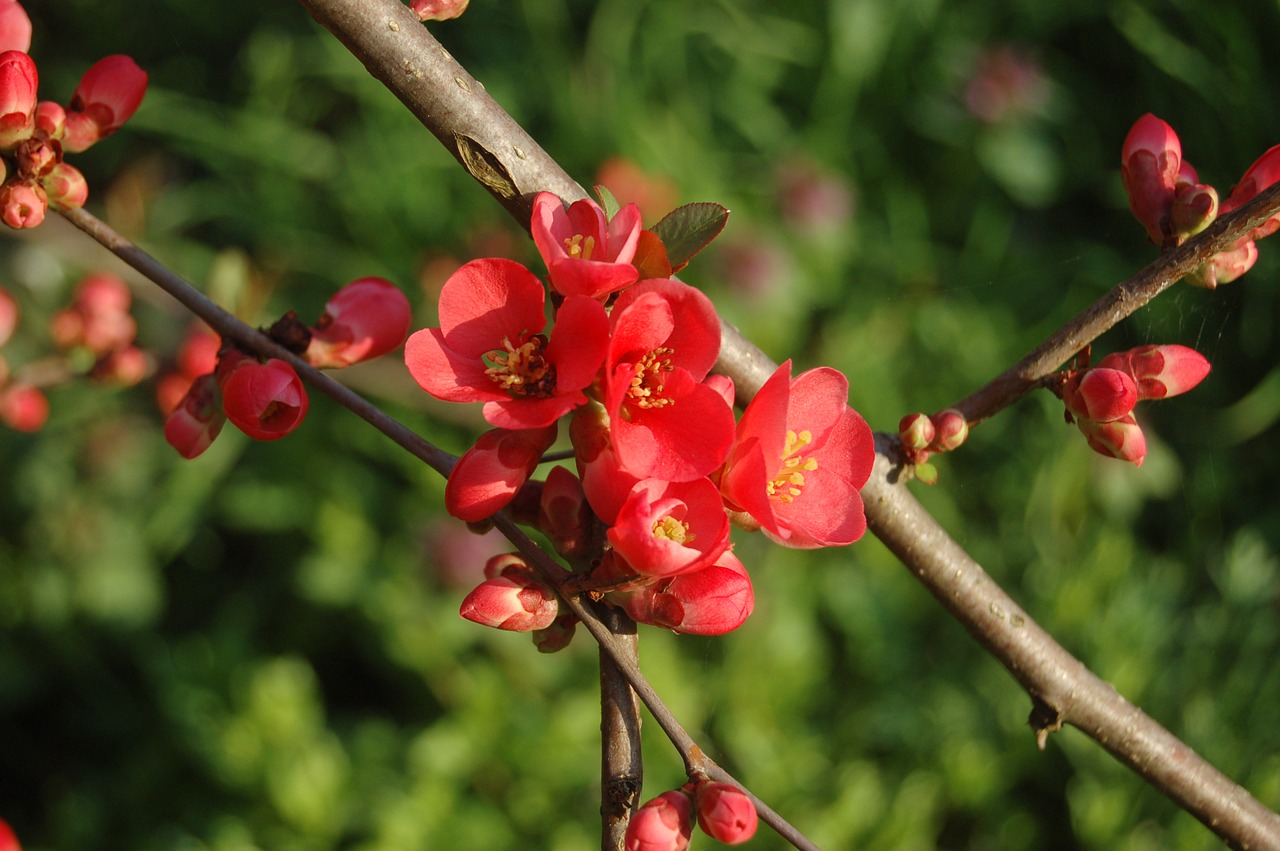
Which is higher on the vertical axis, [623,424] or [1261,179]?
[1261,179]

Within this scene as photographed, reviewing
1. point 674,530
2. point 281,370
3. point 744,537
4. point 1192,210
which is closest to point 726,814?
point 674,530

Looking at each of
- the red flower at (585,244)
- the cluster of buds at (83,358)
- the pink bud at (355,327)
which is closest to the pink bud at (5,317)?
the cluster of buds at (83,358)

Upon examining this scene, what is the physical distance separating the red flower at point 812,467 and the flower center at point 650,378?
0.06 metres

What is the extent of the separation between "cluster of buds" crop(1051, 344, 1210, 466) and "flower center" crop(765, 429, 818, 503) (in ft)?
0.61

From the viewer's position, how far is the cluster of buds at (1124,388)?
641mm

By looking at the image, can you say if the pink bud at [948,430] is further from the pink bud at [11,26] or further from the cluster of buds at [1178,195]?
the pink bud at [11,26]

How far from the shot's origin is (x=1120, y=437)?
26.0 inches

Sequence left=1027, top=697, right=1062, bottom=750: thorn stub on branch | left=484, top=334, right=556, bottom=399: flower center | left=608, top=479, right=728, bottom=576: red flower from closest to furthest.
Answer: left=608, top=479, right=728, bottom=576: red flower → left=484, top=334, right=556, bottom=399: flower center → left=1027, top=697, right=1062, bottom=750: thorn stub on branch

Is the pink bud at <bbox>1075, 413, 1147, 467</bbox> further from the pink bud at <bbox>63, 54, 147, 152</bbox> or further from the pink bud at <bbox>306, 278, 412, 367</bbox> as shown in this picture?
the pink bud at <bbox>63, 54, 147, 152</bbox>

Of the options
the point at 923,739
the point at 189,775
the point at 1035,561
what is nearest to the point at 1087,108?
the point at 1035,561

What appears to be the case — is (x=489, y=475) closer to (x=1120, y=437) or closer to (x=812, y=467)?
(x=812, y=467)

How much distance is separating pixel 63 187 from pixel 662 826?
0.57m

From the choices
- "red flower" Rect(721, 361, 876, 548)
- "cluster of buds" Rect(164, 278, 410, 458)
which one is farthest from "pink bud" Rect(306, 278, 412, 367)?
"red flower" Rect(721, 361, 876, 548)

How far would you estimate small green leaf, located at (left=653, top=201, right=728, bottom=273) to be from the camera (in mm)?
562
